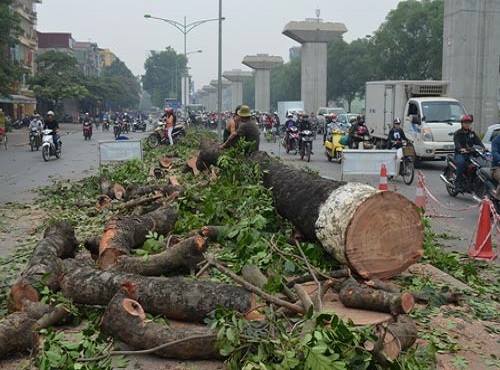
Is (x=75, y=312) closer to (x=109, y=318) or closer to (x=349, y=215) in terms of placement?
(x=109, y=318)

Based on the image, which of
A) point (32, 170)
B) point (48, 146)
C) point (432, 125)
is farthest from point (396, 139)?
point (48, 146)

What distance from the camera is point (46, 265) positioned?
247 inches

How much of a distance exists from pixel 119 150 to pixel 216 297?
11.0m

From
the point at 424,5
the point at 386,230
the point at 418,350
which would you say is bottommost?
the point at 418,350

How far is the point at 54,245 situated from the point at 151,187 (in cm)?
426

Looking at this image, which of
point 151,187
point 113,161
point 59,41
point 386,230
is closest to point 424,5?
point 113,161

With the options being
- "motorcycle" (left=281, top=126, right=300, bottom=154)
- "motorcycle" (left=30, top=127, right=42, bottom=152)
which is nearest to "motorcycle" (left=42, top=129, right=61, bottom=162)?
"motorcycle" (left=30, top=127, right=42, bottom=152)

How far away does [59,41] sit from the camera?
103250mm

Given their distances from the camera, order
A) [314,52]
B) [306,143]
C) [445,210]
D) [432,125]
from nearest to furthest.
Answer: [445,210] < [432,125] < [306,143] < [314,52]

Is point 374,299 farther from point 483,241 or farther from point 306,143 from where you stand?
point 306,143

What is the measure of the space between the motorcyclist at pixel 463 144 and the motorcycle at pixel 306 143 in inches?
400

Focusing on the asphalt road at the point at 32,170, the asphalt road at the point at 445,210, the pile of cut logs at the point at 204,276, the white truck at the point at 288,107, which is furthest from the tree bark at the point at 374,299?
the white truck at the point at 288,107

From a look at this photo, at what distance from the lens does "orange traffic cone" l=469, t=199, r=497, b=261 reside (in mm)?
8344

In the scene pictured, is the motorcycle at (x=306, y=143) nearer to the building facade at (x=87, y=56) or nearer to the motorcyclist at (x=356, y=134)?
the motorcyclist at (x=356, y=134)
